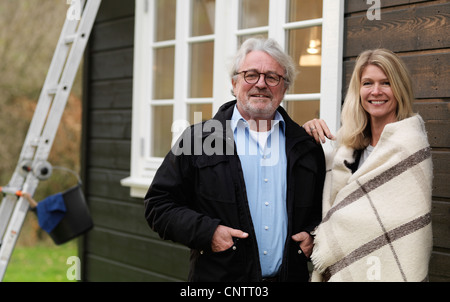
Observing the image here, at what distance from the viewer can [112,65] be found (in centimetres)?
468

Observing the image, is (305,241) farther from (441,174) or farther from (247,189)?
(441,174)

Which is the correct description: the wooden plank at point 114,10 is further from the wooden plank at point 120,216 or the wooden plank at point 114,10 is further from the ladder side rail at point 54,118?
the wooden plank at point 120,216

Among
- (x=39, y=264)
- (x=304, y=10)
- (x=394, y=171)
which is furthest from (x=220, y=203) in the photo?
(x=39, y=264)

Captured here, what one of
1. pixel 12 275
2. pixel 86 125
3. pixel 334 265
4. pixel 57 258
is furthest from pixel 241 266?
pixel 57 258

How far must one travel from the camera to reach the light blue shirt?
2.14 m

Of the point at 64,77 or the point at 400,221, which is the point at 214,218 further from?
the point at 64,77

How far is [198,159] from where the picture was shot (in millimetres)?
2170

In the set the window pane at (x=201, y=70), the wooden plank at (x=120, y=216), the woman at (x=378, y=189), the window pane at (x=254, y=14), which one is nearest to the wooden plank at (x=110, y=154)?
the wooden plank at (x=120, y=216)

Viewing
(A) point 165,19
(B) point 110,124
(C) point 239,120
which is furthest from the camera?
(B) point 110,124

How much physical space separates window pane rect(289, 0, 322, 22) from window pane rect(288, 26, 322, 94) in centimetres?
7

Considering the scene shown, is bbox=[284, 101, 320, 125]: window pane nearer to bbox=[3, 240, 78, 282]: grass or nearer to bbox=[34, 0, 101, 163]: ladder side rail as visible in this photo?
bbox=[34, 0, 101, 163]: ladder side rail

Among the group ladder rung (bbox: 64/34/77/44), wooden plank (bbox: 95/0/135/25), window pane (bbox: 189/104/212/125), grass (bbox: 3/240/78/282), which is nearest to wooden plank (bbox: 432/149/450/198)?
window pane (bbox: 189/104/212/125)

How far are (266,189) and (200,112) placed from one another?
1.80 meters
